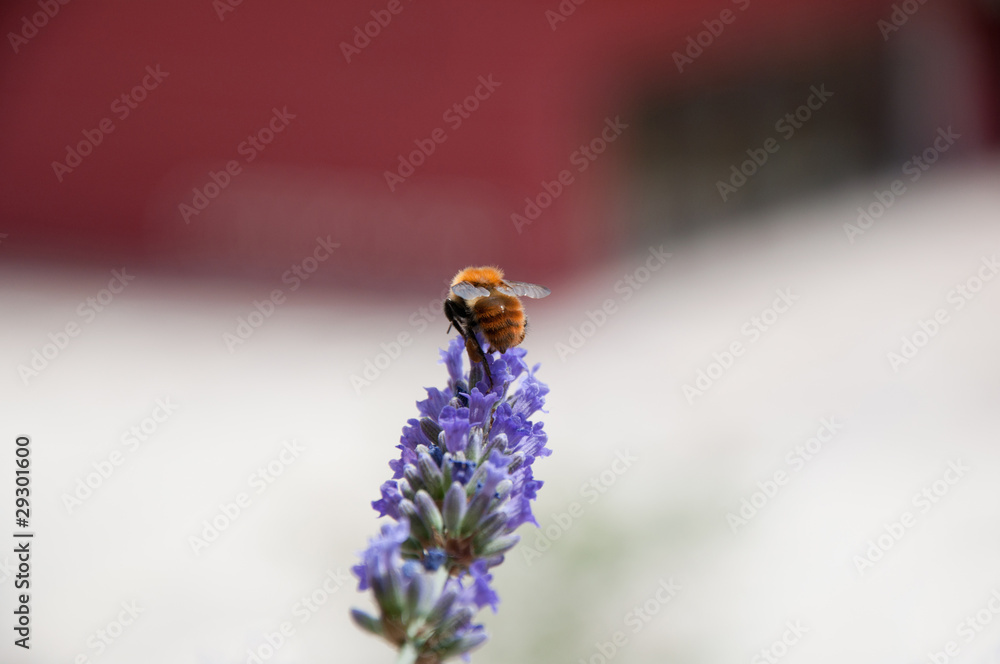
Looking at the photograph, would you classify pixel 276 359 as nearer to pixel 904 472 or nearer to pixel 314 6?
pixel 314 6

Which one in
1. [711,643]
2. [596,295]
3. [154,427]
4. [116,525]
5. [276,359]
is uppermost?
[596,295]

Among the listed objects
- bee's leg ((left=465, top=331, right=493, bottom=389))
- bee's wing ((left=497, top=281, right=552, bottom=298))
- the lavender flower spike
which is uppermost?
bee's wing ((left=497, top=281, right=552, bottom=298))

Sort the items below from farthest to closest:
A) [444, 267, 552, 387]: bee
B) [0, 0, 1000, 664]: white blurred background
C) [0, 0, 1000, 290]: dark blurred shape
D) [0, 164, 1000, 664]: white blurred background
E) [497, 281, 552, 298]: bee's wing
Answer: [0, 0, 1000, 290]: dark blurred shape, [0, 0, 1000, 664]: white blurred background, [0, 164, 1000, 664]: white blurred background, [497, 281, 552, 298]: bee's wing, [444, 267, 552, 387]: bee

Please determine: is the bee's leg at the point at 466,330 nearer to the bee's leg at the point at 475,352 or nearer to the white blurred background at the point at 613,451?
the bee's leg at the point at 475,352

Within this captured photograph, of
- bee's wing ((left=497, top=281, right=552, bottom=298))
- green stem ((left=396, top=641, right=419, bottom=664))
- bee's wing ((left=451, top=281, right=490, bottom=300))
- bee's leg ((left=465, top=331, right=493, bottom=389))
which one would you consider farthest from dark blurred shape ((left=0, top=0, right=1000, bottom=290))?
green stem ((left=396, top=641, right=419, bottom=664))

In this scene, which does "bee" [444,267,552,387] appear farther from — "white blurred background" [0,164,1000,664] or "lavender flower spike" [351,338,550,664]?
"white blurred background" [0,164,1000,664]

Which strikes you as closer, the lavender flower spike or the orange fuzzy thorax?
the lavender flower spike

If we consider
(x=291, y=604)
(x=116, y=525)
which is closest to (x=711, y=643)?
(x=291, y=604)
